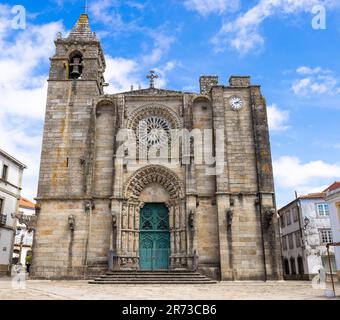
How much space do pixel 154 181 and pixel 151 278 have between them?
5751 millimetres

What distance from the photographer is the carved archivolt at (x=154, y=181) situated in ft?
60.0

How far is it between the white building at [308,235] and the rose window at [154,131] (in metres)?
16.6

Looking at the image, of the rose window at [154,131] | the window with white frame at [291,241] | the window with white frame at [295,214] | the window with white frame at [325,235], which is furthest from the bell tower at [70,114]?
the window with white frame at [291,241]

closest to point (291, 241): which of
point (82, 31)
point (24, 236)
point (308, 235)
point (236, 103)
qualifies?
point (308, 235)

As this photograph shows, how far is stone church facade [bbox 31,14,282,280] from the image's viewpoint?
17.0 metres

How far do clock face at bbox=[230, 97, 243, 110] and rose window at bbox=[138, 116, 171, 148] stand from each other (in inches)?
150

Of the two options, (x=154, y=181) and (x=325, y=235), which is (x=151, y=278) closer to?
(x=154, y=181)

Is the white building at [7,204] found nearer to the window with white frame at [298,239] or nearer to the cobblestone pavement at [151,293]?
the cobblestone pavement at [151,293]

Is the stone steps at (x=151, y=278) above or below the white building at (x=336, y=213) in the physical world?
below

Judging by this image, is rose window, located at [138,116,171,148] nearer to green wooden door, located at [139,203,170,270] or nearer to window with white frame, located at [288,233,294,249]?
green wooden door, located at [139,203,170,270]

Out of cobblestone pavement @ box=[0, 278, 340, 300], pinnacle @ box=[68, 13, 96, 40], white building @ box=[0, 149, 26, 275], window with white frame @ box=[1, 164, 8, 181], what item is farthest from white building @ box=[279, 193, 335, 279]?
window with white frame @ box=[1, 164, 8, 181]

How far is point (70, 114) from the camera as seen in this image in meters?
19.5

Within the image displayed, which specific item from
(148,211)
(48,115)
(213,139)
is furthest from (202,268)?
(48,115)

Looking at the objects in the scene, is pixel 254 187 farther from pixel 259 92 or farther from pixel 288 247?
pixel 288 247
